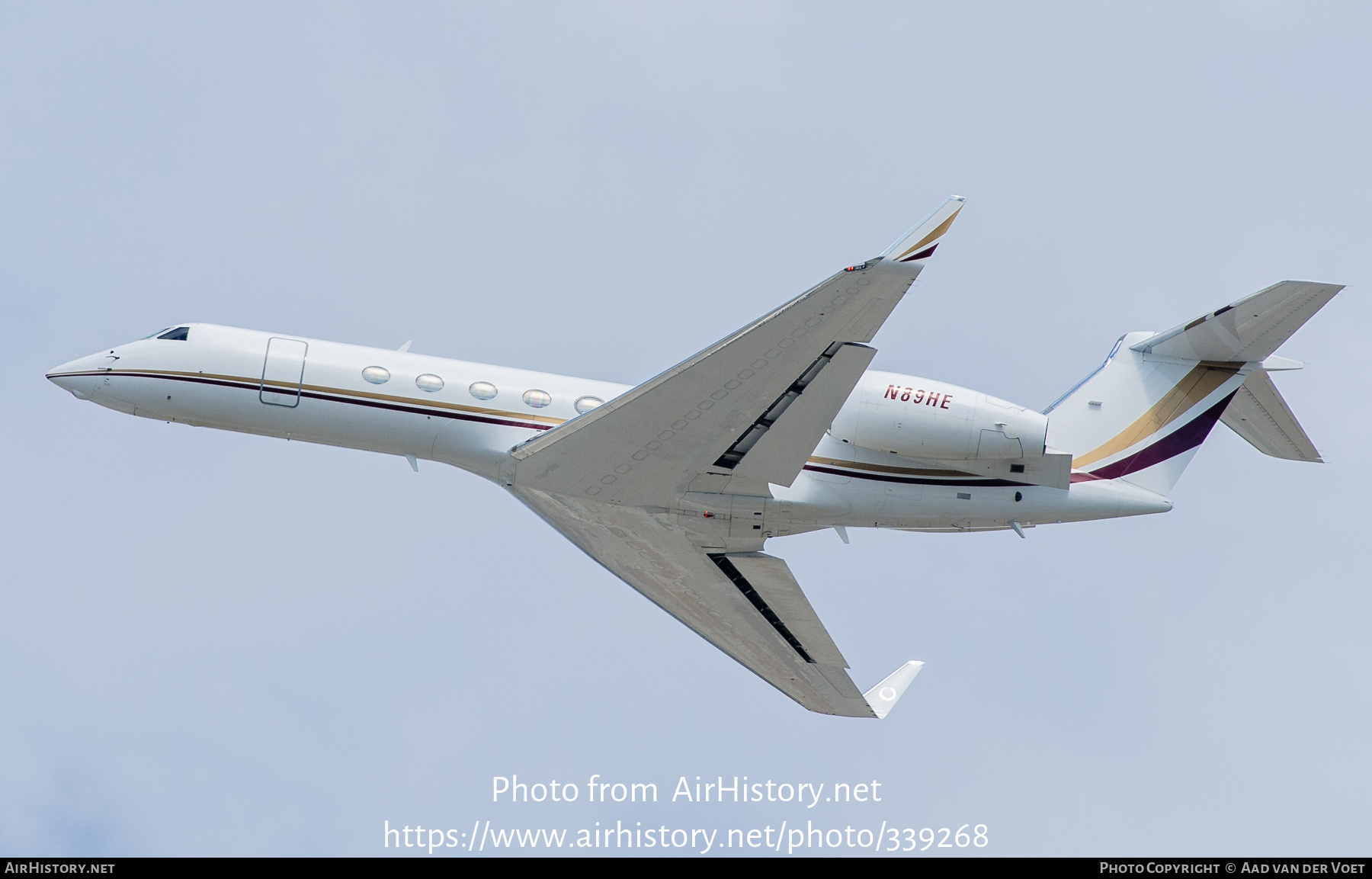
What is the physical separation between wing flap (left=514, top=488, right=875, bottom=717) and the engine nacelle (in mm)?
3337

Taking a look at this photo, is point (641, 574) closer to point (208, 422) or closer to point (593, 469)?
point (593, 469)

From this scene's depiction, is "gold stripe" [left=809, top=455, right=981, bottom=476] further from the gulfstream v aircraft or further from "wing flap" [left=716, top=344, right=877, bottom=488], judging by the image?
"wing flap" [left=716, top=344, right=877, bottom=488]

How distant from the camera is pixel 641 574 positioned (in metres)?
22.2

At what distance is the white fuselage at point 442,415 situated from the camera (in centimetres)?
1986

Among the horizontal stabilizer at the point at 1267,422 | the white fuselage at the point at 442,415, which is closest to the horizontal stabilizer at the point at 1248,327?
the horizontal stabilizer at the point at 1267,422

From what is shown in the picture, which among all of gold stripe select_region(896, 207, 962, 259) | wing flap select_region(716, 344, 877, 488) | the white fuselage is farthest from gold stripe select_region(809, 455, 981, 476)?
gold stripe select_region(896, 207, 962, 259)

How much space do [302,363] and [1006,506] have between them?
1088 cm

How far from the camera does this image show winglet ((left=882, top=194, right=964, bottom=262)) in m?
15.3

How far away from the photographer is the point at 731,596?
21.9 meters

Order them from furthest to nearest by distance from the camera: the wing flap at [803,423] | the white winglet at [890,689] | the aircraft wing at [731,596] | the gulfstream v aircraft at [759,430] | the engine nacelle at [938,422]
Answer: the white winglet at [890,689], the aircraft wing at [731,596], the engine nacelle at [938,422], the gulfstream v aircraft at [759,430], the wing flap at [803,423]

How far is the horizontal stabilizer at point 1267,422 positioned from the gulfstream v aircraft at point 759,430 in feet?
0.11

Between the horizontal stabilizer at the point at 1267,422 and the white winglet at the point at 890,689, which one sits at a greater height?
the horizontal stabilizer at the point at 1267,422

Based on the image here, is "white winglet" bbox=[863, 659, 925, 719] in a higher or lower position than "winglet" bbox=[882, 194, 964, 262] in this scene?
lower

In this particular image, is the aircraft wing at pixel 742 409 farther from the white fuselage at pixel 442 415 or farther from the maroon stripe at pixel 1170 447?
the maroon stripe at pixel 1170 447
